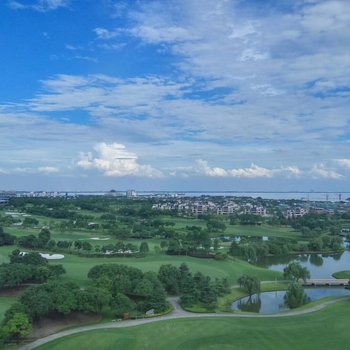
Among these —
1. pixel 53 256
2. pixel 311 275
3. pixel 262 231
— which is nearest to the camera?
pixel 311 275

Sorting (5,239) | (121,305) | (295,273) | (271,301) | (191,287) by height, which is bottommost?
(271,301)

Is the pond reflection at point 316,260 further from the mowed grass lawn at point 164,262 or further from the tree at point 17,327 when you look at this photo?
the tree at point 17,327

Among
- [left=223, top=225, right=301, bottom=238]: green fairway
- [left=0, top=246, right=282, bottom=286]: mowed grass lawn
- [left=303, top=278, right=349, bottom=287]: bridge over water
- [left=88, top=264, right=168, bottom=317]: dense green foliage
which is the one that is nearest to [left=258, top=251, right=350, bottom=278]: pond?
[left=303, top=278, right=349, bottom=287]: bridge over water

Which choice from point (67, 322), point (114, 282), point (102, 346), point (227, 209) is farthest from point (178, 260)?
point (227, 209)

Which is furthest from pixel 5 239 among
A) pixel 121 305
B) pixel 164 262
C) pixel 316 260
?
pixel 316 260

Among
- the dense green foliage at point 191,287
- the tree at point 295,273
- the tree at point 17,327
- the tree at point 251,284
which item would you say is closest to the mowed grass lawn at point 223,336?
the tree at point 17,327

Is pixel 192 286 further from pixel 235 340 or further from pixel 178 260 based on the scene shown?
pixel 178 260

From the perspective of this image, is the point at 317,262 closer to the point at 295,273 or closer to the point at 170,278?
the point at 295,273
